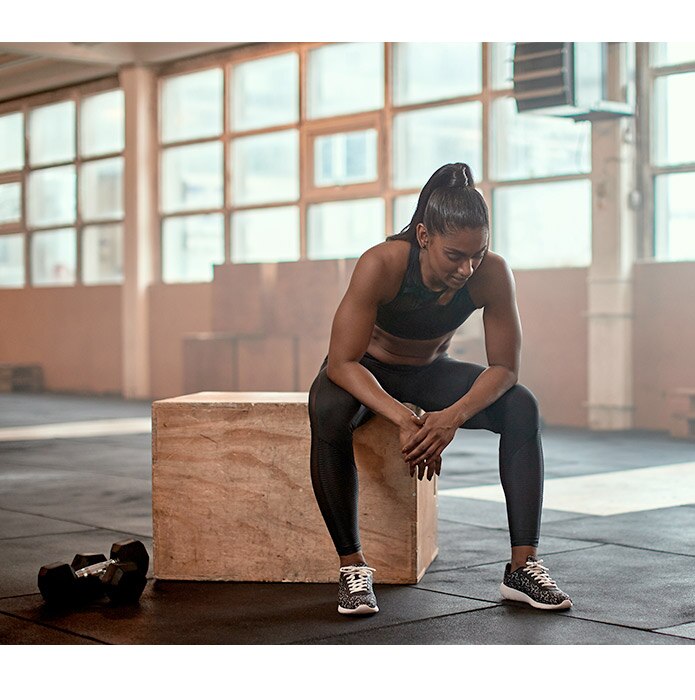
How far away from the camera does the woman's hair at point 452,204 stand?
108 inches

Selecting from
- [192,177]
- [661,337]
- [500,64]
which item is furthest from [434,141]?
[192,177]

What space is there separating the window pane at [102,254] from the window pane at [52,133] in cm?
91

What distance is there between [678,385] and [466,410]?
5.24m

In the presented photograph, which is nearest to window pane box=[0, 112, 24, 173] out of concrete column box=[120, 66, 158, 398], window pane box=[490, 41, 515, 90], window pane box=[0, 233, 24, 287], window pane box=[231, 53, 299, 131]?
window pane box=[0, 233, 24, 287]

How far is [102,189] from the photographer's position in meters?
12.3

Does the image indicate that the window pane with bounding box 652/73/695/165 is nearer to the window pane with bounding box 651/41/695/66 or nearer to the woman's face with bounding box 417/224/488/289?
the window pane with bounding box 651/41/695/66

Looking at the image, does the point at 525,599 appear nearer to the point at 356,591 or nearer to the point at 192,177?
the point at 356,591

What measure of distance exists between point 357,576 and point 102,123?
1017 cm

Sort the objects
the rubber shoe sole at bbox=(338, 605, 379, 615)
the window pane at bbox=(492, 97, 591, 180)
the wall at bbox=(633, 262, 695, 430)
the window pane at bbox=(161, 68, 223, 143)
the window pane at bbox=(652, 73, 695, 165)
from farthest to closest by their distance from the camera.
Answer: the window pane at bbox=(161, 68, 223, 143) → the window pane at bbox=(492, 97, 591, 180) → the window pane at bbox=(652, 73, 695, 165) → the wall at bbox=(633, 262, 695, 430) → the rubber shoe sole at bbox=(338, 605, 379, 615)

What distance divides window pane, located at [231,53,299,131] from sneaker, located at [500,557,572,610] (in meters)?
7.87

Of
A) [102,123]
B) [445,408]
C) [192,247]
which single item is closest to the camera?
[445,408]

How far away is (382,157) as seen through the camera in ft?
31.1

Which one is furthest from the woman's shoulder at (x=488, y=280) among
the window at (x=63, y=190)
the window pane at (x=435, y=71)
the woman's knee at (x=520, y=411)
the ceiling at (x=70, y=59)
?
the window at (x=63, y=190)

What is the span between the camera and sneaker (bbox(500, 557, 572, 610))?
2.76 m
